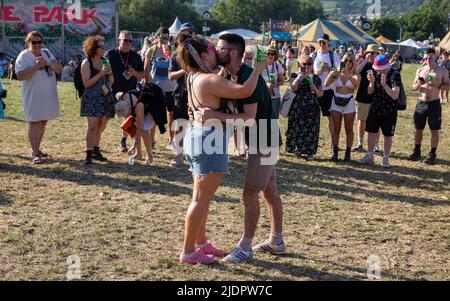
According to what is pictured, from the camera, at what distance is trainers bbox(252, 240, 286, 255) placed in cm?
479

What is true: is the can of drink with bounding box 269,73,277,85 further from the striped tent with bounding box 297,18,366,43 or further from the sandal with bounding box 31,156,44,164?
the striped tent with bounding box 297,18,366,43

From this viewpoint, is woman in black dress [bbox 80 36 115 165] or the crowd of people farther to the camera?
woman in black dress [bbox 80 36 115 165]

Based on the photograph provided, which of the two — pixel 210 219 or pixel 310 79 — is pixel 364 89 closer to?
pixel 310 79

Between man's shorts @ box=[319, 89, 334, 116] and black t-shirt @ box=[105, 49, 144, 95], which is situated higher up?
black t-shirt @ box=[105, 49, 144, 95]

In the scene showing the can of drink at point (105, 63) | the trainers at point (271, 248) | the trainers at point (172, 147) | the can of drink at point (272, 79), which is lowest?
the trainers at point (271, 248)

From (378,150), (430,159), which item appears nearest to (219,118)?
(430,159)

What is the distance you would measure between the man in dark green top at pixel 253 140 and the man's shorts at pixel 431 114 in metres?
5.13

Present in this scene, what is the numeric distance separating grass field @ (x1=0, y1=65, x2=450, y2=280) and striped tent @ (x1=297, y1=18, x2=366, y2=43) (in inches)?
1052

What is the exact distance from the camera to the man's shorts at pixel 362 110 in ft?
29.3

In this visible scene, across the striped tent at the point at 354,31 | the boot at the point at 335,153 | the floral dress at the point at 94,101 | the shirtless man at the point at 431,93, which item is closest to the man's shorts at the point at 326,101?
the boot at the point at 335,153

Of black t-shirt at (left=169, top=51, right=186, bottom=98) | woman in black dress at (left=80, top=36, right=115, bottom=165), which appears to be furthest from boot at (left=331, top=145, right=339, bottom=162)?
woman in black dress at (left=80, top=36, right=115, bottom=165)

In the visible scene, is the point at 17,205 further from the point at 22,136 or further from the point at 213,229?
the point at 22,136

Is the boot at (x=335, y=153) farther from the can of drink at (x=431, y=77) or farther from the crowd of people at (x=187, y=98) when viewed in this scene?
the can of drink at (x=431, y=77)

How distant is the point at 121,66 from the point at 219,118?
4.25 metres
